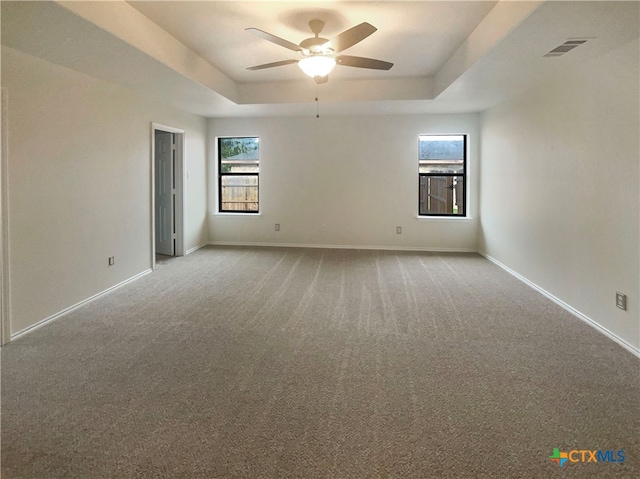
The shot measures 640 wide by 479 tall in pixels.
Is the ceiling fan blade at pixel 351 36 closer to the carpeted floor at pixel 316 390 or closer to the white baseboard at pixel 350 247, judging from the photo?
the carpeted floor at pixel 316 390

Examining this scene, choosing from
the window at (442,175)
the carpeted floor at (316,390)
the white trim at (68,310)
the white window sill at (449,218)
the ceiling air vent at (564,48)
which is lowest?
the carpeted floor at (316,390)

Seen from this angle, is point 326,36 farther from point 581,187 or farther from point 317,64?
point 581,187

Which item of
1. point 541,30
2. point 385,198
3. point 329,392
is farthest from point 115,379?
point 385,198

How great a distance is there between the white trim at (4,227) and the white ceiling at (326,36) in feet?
1.91

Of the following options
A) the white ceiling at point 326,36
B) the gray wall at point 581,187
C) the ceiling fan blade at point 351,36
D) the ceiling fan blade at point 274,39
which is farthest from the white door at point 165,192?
the gray wall at point 581,187

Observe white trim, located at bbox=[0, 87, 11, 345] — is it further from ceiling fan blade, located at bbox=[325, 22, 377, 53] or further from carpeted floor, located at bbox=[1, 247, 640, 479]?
ceiling fan blade, located at bbox=[325, 22, 377, 53]

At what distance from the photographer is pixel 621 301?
2986 mm

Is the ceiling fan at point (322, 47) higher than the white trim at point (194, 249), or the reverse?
the ceiling fan at point (322, 47)

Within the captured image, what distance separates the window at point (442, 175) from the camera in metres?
6.83

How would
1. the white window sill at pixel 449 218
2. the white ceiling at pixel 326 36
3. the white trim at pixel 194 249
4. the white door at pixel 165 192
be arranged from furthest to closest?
the white window sill at pixel 449 218, the white trim at pixel 194 249, the white door at pixel 165 192, the white ceiling at pixel 326 36

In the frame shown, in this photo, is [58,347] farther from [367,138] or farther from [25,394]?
[367,138]

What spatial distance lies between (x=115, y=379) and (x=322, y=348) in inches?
56.5

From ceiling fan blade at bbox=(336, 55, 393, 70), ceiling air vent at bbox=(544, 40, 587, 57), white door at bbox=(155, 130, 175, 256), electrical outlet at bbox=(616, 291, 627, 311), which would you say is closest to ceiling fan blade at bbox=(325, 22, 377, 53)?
ceiling fan blade at bbox=(336, 55, 393, 70)

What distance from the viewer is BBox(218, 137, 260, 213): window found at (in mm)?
7309
